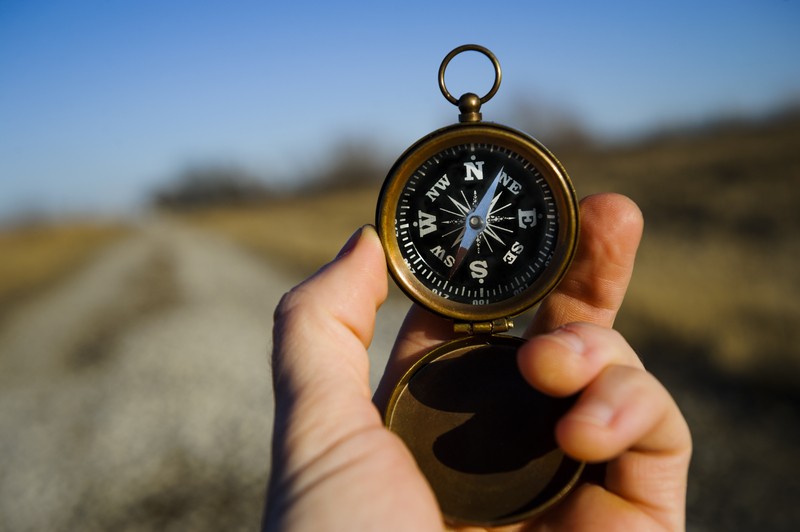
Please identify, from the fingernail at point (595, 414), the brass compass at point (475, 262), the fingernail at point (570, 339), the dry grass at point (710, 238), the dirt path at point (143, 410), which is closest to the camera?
the fingernail at point (595, 414)

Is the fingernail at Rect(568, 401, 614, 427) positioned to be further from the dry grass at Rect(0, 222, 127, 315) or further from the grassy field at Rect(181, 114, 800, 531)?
the dry grass at Rect(0, 222, 127, 315)

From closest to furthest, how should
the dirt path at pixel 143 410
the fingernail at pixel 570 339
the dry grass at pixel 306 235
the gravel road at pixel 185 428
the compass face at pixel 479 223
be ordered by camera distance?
1. the fingernail at pixel 570 339
2. the compass face at pixel 479 223
3. the gravel road at pixel 185 428
4. the dirt path at pixel 143 410
5. the dry grass at pixel 306 235

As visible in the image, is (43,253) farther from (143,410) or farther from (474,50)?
(474,50)

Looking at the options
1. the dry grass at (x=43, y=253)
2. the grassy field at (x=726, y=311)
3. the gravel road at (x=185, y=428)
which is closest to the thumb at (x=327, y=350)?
the gravel road at (x=185, y=428)

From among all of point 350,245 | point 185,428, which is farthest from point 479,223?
point 185,428

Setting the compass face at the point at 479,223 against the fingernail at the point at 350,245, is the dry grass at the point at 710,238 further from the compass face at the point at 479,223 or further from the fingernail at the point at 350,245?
the fingernail at the point at 350,245

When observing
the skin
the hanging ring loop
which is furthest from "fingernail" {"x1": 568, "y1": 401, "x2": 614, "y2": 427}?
the hanging ring loop
